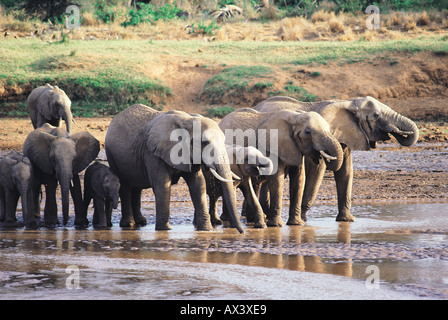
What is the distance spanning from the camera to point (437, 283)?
8.04 m

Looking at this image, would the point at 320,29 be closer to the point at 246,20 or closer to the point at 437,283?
the point at 246,20

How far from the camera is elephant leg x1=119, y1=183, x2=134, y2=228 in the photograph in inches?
475

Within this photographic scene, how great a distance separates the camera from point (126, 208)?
1210cm

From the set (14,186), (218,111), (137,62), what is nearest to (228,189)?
(14,186)

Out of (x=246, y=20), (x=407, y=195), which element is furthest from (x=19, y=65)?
(x=407, y=195)

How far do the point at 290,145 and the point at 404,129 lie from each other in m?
1.79

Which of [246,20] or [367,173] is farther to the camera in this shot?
[246,20]

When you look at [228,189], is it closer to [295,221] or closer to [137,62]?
[295,221]

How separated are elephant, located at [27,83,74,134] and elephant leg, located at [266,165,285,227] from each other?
247 inches

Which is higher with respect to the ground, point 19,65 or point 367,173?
point 19,65

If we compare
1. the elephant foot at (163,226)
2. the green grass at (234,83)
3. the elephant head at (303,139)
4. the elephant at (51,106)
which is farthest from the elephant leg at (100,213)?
the green grass at (234,83)

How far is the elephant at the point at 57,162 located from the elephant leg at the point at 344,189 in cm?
345

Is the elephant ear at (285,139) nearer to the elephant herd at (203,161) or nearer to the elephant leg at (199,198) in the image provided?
the elephant herd at (203,161)

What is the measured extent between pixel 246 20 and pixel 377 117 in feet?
66.9
